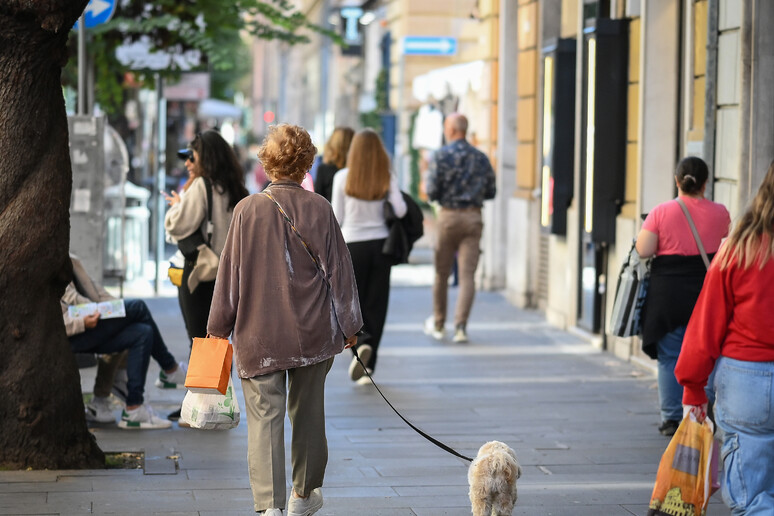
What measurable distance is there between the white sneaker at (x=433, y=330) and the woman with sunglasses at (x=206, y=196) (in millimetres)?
4419

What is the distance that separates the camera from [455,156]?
12000 millimetres

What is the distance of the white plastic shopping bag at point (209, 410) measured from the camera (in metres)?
5.49

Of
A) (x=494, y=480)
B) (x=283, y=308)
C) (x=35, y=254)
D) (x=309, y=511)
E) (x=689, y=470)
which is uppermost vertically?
(x=35, y=254)

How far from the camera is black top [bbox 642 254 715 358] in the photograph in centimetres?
779

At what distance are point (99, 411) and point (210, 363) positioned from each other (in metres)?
3.02

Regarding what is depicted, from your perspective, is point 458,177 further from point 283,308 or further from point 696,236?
point 283,308

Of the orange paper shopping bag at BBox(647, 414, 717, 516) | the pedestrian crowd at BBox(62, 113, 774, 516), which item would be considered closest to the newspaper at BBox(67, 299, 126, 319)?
the pedestrian crowd at BBox(62, 113, 774, 516)

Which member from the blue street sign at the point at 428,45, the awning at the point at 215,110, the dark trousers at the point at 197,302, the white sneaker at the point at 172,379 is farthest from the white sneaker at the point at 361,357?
the awning at the point at 215,110

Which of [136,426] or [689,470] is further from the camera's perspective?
[136,426]

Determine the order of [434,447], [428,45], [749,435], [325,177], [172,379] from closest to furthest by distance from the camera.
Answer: [749,435] < [434,447] < [172,379] < [325,177] < [428,45]

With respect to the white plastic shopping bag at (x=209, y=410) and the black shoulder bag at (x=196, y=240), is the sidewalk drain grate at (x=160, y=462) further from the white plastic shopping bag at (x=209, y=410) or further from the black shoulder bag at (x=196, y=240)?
the white plastic shopping bag at (x=209, y=410)

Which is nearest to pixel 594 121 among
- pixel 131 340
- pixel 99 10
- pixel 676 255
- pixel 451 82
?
pixel 676 255

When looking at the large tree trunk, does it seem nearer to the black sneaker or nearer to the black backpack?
the black backpack

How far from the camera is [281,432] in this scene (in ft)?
17.7
